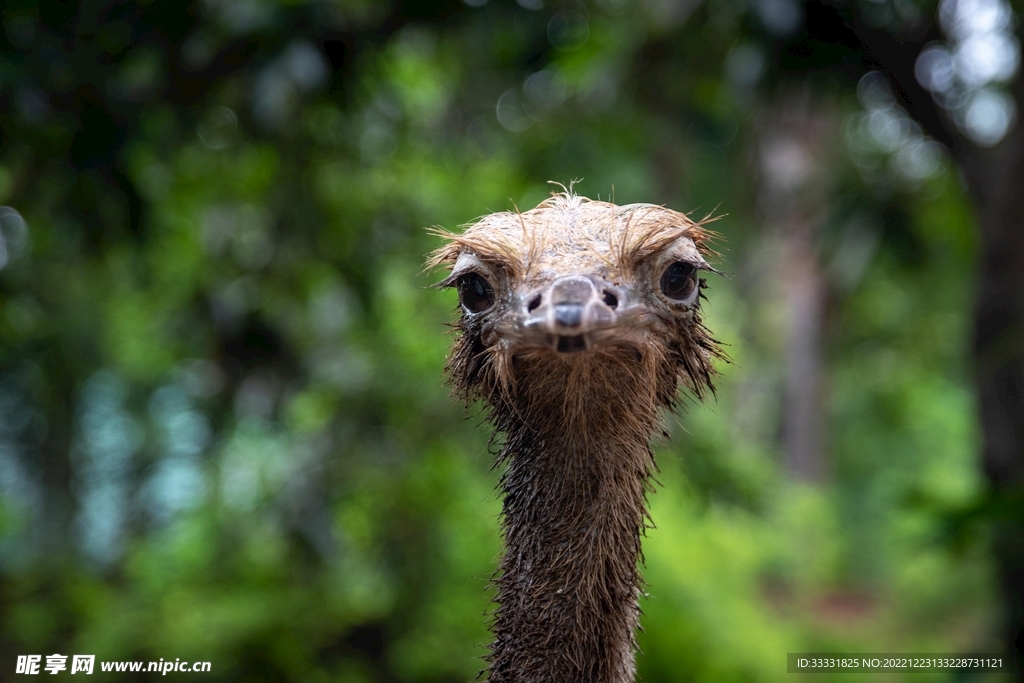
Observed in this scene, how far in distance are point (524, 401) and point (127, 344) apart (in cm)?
893

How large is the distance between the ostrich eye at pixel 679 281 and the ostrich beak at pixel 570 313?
0.75ft

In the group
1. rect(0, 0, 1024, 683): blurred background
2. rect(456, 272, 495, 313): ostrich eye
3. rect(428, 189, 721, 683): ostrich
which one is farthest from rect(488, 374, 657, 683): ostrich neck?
rect(0, 0, 1024, 683): blurred background

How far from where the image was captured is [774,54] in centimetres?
386

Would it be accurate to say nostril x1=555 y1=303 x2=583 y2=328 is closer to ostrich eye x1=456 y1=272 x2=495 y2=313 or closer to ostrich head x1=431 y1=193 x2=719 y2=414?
ostrich head x1=431 y1=193 x2=719 y2=414

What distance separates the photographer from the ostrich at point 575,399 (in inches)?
60.4

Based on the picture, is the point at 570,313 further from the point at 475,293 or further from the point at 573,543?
the point at 573,543

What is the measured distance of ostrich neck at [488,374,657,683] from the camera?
1695 millimetres

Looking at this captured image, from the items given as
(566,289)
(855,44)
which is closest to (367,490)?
(855,44)

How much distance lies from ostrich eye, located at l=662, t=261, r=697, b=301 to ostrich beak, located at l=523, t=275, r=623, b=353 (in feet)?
0.75

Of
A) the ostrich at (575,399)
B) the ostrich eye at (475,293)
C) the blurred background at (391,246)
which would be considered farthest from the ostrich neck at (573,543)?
the blurred background at (391,246)

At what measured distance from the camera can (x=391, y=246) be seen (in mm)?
5441

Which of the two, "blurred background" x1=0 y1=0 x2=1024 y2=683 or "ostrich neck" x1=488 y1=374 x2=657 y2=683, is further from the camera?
"blurred background" x1=0 y1=0 x2=1024 y2=683

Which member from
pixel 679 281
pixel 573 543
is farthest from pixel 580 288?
pixel 573 543

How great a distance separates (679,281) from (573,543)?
1.86 ft
